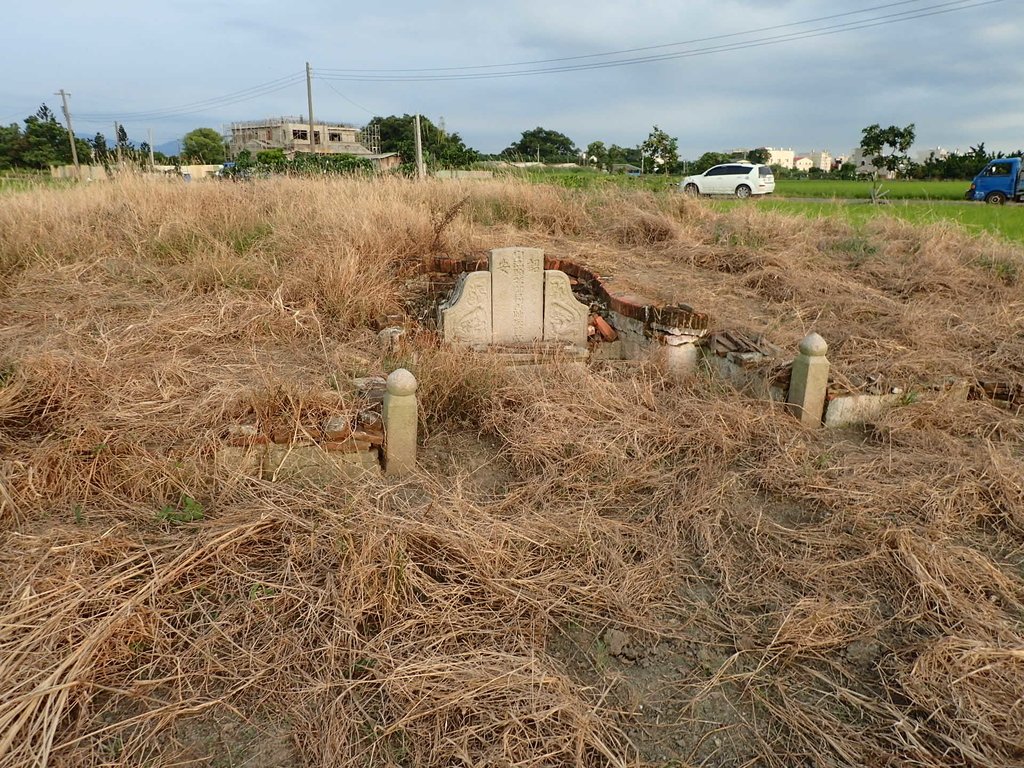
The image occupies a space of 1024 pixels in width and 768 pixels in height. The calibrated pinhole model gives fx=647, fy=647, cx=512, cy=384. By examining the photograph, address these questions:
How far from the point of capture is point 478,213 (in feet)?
29.3

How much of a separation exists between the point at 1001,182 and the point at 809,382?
91.1 feet

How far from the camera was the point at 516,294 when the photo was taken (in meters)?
5.42

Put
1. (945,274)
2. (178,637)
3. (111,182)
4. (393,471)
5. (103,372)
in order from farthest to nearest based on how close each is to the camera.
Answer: (111,182)
(945,274)
(103,372)
(393,471)
(178,637)

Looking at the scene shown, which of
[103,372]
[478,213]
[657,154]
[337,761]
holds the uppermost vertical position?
[657,154]

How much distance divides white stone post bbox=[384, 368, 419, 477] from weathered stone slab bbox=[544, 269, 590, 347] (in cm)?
231

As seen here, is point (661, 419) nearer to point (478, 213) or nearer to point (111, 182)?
point (478, 213)

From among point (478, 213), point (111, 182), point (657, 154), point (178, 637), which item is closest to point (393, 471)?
point (178, 637)

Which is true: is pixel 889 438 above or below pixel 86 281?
below

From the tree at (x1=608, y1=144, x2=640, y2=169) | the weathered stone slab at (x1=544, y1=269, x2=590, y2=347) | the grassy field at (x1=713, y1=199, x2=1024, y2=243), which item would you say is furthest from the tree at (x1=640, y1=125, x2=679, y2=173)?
the weathered stone slab at (x1=544, y1=269, x2=590, y2=347)

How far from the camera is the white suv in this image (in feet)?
79.6

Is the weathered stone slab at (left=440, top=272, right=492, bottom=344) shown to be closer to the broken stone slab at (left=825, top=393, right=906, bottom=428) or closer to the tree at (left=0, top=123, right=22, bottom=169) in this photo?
the broken stone slab at (left=825, top=393, right=906, bottom=428)

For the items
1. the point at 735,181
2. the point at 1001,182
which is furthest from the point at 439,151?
the point at 1001,182

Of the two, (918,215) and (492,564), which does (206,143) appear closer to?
(918,215)

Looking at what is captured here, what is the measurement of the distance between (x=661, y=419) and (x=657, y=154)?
105ft
